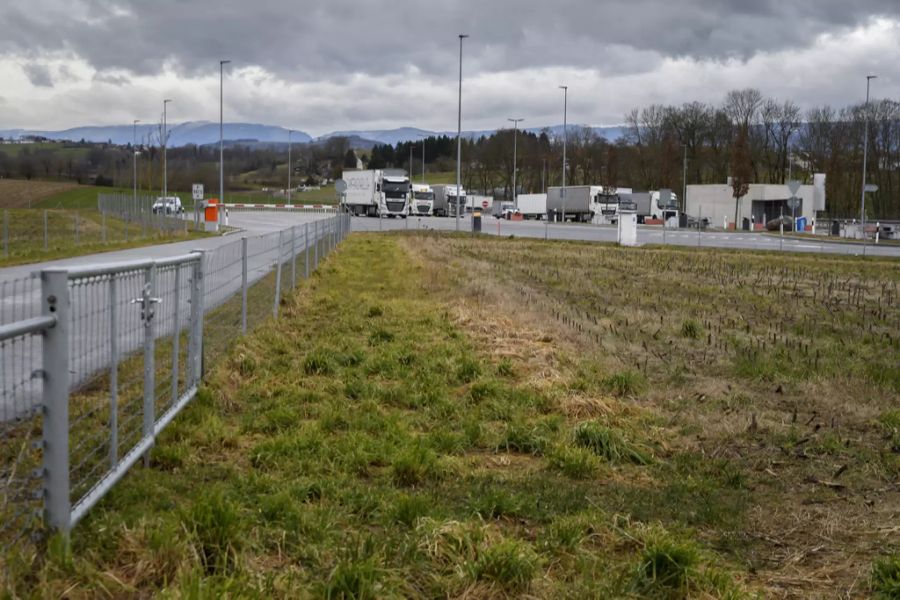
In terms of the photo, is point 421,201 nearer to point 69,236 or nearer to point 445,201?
point 445,201

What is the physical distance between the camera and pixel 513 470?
662cm

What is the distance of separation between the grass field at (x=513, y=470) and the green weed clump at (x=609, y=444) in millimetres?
17

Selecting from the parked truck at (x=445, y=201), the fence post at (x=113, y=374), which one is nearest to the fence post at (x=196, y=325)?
the fence post at (x=113, y=374)

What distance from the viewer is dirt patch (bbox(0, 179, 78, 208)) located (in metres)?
69.9

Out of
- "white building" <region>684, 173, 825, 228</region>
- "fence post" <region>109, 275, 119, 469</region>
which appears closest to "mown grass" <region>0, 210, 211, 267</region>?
"fence post" <region>109, 275, 119, 469</region>

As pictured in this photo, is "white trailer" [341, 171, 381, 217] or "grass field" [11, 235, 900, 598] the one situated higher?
"white trailer" [341, 171, 381, 217]

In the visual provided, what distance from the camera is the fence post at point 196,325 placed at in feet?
26.8

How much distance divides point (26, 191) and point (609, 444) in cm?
7914

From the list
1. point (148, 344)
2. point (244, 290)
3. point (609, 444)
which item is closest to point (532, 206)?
point (244, 290)

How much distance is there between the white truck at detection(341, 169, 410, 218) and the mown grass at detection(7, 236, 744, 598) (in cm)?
6379

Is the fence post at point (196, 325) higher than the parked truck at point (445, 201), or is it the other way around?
the parked truck at point (445, 201)

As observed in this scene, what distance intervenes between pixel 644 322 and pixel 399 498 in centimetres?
984

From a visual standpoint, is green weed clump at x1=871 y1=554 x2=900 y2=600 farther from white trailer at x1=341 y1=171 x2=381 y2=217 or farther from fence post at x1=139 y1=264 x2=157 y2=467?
white trailer at x1=341 y1=171 x2=381 y2=217

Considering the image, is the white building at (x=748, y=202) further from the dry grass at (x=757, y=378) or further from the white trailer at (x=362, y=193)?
the dry grass at (x=757, y=378)
